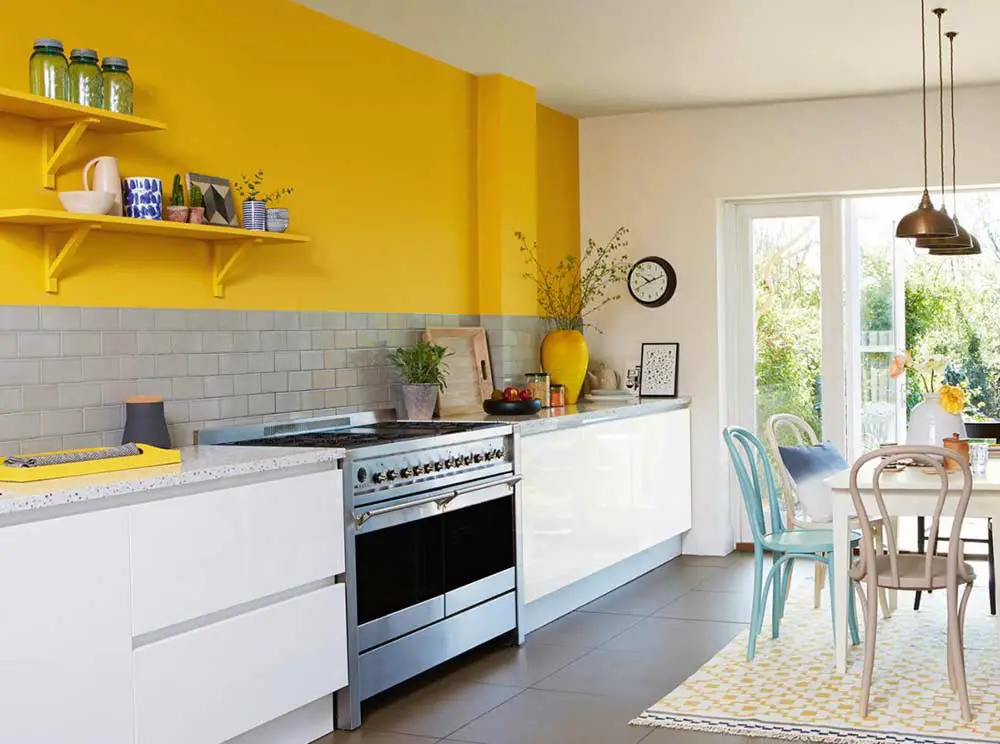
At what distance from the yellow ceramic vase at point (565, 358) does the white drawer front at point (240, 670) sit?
287 centimetres

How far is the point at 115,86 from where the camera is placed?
12.2 ft

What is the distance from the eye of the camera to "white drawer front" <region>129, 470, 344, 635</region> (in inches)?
124

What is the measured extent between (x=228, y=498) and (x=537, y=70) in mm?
3337

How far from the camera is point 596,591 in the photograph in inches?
239

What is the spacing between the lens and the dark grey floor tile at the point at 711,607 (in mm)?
5574

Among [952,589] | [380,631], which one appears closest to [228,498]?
[380,631]

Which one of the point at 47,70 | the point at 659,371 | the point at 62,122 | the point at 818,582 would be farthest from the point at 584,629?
the point at 47,70

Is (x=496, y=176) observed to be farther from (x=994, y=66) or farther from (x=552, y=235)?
(x=994, y=66)

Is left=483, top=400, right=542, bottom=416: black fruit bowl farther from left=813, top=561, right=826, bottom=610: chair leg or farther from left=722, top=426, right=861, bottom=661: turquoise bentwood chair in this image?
left=813, top=561, right=826, bottom=610: chair leg

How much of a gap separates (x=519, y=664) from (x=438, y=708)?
65cm

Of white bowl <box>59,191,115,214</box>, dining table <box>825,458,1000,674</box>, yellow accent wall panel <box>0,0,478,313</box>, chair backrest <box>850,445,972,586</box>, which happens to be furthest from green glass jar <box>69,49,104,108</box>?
dining table <box>825,458,1000,674</box>

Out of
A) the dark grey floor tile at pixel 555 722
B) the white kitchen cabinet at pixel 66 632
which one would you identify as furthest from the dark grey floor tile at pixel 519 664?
the white kitchen cabinet at pixel 66 632

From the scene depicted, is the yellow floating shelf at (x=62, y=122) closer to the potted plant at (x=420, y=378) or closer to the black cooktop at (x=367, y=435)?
the black cooktop at (x=367, y=435)

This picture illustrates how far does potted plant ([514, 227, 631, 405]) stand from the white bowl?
2.98 meters
